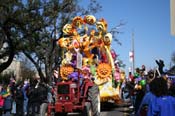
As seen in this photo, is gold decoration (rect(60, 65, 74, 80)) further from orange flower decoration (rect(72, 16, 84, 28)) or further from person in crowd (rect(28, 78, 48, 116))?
orange flower decoration (rect(72, 16, 84, 28))

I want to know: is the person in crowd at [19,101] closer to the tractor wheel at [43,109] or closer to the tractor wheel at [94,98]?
the tractor wheel at [43,109]

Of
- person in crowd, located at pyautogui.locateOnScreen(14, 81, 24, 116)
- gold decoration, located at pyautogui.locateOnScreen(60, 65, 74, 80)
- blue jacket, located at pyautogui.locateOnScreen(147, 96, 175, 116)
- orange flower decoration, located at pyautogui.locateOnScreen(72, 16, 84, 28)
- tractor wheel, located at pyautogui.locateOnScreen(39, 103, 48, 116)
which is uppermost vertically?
orange flower decoration, located at pyautogui.locateOnScreen(72, 16, 84, 28)

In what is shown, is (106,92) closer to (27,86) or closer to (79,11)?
(27,86)

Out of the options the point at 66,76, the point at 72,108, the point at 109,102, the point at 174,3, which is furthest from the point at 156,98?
the point at 109,102

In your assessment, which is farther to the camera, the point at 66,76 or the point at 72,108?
the point at 66,76

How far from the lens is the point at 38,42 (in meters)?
36.2

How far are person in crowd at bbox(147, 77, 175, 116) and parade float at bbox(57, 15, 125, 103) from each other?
11.6 meters

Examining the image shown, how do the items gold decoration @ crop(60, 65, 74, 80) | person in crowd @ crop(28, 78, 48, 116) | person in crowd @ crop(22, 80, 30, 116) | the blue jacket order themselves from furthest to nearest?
1. person in crowd @ crop(22, 80, 30, 116)
2. gold decoration @ crop(60, 65, 74, 80)
3. person in crowd @ crop(28, 78, 48, 116)
4. the blue jacket

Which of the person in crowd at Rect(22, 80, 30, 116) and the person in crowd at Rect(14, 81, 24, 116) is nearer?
the person in crowd at Rect(22, 80, 30, 116)

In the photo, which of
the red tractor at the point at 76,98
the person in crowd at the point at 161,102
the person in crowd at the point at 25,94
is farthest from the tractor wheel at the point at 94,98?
the person in crowd at the point at 161,102

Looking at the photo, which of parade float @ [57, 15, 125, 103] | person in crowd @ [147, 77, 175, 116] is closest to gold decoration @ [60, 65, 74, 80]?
parade float @ [57, 15, 125, 103]

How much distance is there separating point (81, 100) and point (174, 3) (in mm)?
10134

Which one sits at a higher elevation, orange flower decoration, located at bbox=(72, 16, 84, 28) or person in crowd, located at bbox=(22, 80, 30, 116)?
orange flower decoration, located at bbox=(72, 16, 84, 28)

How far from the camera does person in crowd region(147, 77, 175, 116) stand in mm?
6605
